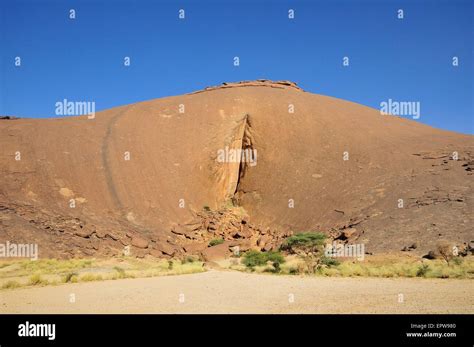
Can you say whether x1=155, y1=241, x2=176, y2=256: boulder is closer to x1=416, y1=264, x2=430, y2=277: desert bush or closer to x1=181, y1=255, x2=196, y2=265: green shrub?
x1=181, y1=255, x2=196, y2=265: green shrub

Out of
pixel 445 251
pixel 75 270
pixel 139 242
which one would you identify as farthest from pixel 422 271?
pixel 139 242

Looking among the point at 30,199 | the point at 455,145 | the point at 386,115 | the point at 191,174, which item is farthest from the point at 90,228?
the point at 386,115

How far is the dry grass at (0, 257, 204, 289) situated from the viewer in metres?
15.5

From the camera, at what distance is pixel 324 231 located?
92.5 ft

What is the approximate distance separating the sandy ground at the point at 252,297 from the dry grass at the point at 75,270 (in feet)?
4.36

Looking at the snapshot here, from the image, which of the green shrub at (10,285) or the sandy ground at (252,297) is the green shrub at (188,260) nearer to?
the sandy ground at (252,297)

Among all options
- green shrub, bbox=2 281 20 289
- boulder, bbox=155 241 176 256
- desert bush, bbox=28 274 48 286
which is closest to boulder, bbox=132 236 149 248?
boulder, bbox=155 241 176 256

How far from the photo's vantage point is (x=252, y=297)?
1127cm

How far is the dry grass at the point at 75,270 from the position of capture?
1555cm

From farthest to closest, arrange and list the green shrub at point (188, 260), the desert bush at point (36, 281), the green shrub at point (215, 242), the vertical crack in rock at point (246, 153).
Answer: the vertical crack in rock at point (246, 153) < the green shrub at point (215, 242) < the green shrub at point (188, 260) < the desert bush at point (36, 281)

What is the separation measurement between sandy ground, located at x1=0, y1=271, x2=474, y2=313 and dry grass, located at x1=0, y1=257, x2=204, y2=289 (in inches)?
52.4

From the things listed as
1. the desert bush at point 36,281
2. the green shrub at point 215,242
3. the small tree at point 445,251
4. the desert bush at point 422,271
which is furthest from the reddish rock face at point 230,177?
the desert bush at point 36,281

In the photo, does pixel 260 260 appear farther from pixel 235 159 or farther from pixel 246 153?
pixel 246 153
